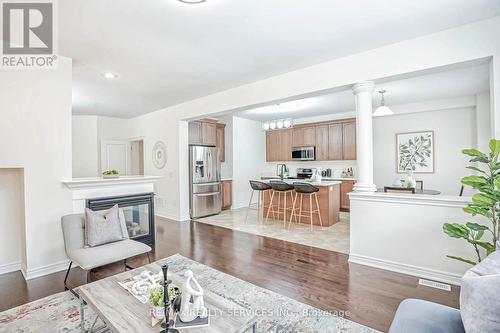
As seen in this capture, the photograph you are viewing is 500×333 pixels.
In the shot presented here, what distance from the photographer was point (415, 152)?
19.1 ft

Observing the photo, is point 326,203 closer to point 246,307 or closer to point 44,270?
point 246,307

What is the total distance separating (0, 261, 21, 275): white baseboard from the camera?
3.02 metres

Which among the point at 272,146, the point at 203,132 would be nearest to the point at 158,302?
the point at 203,132

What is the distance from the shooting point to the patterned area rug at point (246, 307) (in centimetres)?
194

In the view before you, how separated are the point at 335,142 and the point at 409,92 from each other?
2.18 metres

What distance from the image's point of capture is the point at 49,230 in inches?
117

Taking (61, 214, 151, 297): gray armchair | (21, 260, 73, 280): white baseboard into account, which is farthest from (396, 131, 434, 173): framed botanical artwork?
(21, 260, 73, 280): white baseboard

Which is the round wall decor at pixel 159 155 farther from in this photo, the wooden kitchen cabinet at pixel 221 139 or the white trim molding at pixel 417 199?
the white trim molding at pixel 417 199

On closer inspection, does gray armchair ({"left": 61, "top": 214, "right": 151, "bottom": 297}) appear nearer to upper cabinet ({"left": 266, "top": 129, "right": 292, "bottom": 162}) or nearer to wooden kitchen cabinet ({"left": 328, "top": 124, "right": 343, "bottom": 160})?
wooden kitchen cabinet ({"left": 328, "top": 124, "right": 343, "bottom": 160})

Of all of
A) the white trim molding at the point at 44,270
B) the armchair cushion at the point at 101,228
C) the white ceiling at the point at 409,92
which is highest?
the white ceiling at the point at 409,92

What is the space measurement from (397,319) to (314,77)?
2972mm

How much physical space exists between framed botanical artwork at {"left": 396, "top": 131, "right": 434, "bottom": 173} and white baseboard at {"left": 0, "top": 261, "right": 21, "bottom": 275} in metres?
7.34

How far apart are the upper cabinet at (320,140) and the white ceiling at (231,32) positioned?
3.56 meters

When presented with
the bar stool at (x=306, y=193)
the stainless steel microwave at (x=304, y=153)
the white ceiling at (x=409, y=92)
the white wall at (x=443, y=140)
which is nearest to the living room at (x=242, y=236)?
the white ceiling at (x=409, y=92)
